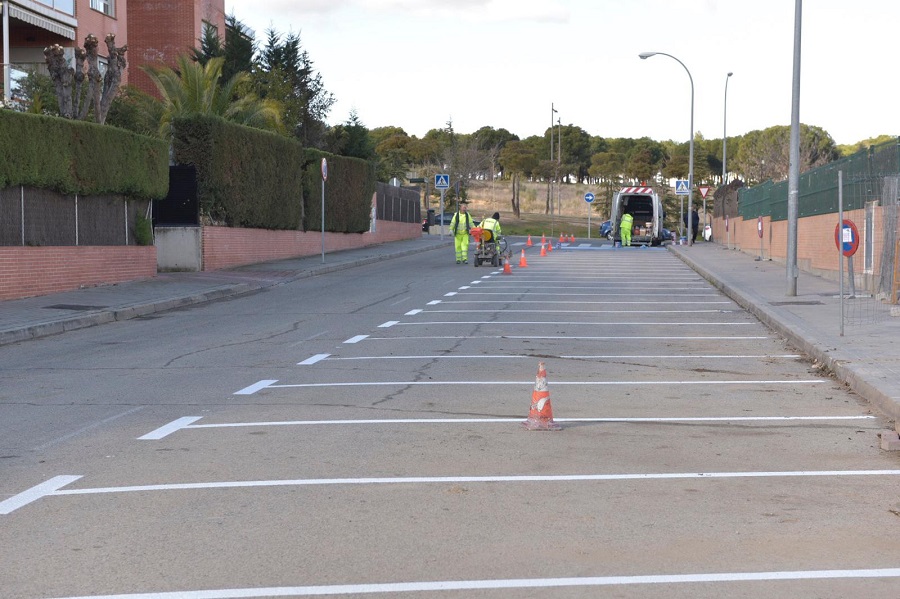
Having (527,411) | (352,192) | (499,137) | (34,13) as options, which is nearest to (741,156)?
(499,137)

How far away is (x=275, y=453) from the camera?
26.5ft

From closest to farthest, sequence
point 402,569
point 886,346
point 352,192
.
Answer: point 402,569
point 886,346
point 352,192

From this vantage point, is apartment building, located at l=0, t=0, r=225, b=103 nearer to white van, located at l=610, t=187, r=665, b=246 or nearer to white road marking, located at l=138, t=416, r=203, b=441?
white van, located at l=610, t=187, r=665, b=246

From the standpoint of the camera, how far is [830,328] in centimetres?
1564

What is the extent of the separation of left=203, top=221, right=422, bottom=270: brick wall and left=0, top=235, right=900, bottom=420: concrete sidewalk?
0.66m

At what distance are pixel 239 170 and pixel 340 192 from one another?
11.0 meters

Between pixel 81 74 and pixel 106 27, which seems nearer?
pixel 81 74

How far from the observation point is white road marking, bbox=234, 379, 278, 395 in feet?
36.2

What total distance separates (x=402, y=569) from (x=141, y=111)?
35.5 meters

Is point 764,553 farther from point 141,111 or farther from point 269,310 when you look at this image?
point 141,111

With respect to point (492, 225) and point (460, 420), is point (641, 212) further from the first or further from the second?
point (460, 420)

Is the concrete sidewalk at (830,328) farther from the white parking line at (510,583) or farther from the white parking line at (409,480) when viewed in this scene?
the white parking line at (510,583)

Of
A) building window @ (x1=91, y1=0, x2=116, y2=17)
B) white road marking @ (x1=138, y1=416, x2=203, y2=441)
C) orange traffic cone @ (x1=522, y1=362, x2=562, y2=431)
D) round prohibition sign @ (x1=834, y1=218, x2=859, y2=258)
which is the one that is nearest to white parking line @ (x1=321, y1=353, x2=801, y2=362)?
round prohibition sign @ (x1=834, y1=218, x2=859, y2=258)

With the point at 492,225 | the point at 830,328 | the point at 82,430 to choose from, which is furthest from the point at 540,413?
the point at 492,225
